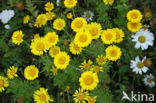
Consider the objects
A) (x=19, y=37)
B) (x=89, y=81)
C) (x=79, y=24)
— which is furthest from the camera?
(x=19, y=37)

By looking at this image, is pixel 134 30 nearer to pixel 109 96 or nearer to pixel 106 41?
pixel 106 41

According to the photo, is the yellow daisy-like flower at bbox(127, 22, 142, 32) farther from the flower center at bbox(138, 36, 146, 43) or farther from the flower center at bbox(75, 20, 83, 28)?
the flower center at bbox(75, 20, 83, 28)

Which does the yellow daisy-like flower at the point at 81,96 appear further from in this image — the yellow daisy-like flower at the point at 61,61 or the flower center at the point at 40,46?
the flower center at the point at 40,46

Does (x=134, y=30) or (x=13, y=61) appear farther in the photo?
(x=13, y=61)

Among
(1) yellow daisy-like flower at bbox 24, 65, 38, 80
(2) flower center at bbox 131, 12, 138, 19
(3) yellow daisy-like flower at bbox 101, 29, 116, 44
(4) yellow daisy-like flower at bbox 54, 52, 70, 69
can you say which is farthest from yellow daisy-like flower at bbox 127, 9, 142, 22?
(1) yellow daisy-like flower at bbox 24, 65, 38, 80

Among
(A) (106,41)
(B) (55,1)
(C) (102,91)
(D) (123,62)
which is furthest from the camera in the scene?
(B) (55,1)

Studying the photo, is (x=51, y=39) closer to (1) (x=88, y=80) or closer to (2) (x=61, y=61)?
(2) (x=61, y=61)

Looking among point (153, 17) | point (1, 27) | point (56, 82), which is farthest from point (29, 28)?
point (153, 17)

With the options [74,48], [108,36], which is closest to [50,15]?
[74,48]

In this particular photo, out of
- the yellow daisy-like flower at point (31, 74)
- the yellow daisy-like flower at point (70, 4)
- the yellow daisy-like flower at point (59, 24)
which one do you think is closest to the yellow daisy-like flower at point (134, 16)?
the yellow daisy-like flower at point (70, 4)
